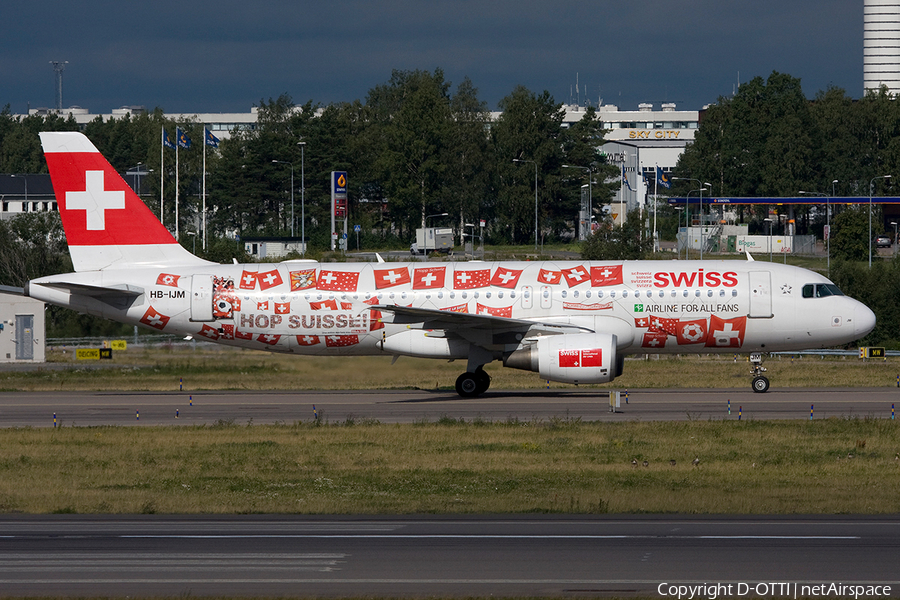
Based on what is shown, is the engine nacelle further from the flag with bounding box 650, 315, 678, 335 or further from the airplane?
the flag with bounding box 650, 315, 678, 335

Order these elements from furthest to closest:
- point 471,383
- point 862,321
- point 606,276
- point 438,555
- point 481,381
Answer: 1. point 481,381
2. point 471,383
3. point 606,276
4. point 862,321
5. point 438,555

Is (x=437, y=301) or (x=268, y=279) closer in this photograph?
(x=437, y=301)

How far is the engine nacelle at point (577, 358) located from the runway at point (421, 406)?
102cm

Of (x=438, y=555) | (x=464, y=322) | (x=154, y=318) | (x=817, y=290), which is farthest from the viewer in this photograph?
(x=154, y=318)

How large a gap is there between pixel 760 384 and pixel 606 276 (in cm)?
673

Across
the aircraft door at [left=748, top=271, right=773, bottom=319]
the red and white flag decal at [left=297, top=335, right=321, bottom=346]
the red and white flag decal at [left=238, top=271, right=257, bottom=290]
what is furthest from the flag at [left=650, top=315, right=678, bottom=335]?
the red and white flag decal at [left=238, top=271, right=257, bottom=290]

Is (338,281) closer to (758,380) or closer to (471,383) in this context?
(471,383)

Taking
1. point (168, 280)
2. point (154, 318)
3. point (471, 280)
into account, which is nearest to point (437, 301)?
point (471, 280)

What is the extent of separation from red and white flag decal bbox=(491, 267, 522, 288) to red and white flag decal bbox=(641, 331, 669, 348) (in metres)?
4.82

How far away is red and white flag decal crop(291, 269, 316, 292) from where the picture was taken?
3722cm

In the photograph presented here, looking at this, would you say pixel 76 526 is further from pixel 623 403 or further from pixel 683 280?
pixel 683 280

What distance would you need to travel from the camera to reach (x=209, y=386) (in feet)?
146

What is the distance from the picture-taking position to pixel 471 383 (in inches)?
1465

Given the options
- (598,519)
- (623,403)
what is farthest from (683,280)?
(598,519)
